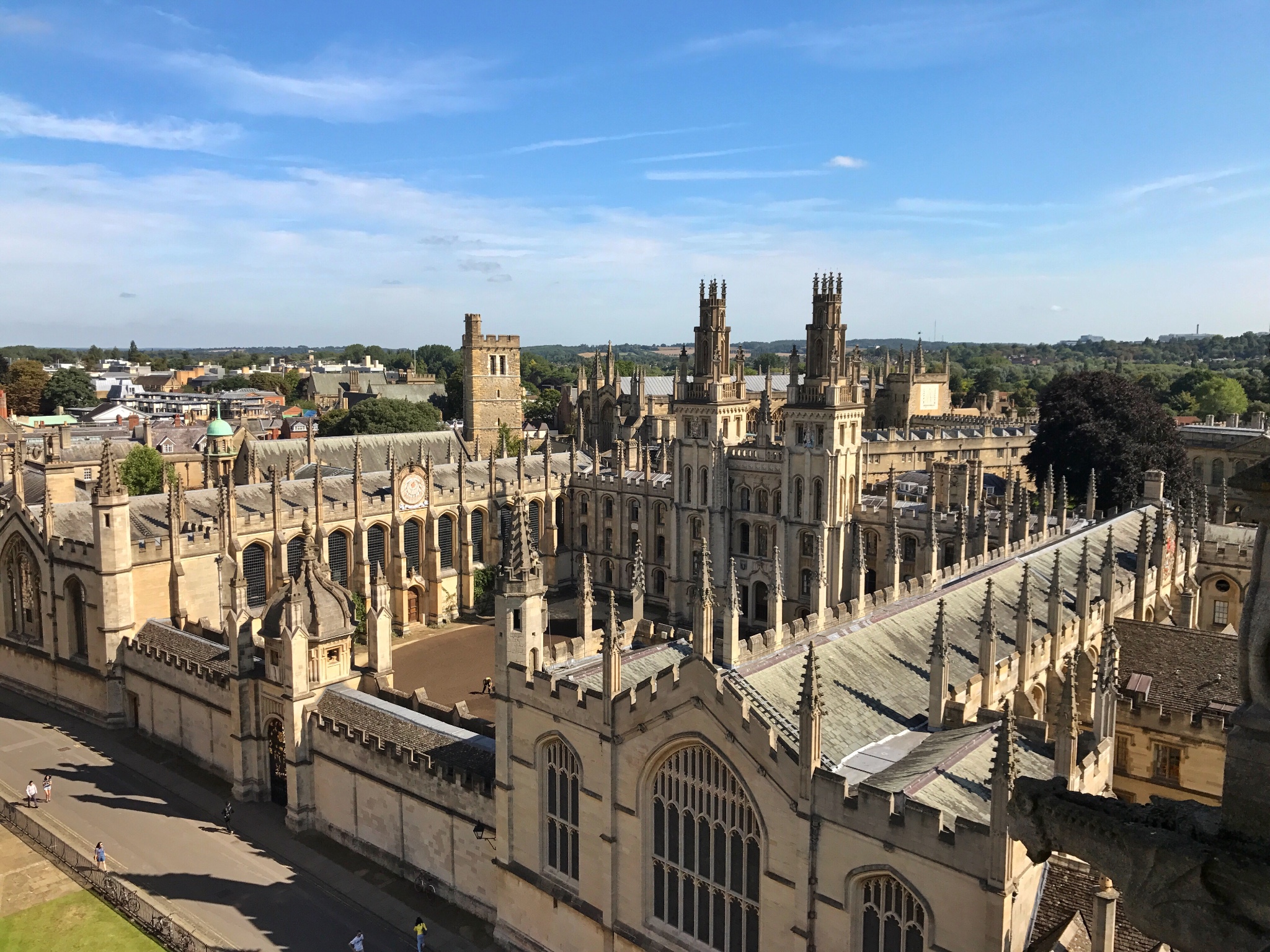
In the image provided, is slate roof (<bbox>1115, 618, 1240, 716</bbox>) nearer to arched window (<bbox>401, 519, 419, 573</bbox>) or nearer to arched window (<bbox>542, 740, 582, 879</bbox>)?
arched window (<bbox>542, 740, 582, 879</bbox>)

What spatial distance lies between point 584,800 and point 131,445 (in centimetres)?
7388

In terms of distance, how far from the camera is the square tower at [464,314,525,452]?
78.6m

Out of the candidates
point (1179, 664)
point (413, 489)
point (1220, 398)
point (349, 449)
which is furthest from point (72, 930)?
point (1220, 398)

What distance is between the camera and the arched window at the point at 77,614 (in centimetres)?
3734

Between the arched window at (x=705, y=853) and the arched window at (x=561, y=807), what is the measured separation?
8.07 feet

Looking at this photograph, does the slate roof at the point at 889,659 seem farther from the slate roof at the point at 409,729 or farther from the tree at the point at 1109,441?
the tree at the point at 1109,441

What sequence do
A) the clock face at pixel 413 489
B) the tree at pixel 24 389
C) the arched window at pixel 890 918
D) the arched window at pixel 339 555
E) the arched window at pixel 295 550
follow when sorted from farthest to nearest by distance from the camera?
1. the tree at pixel 24 389
2. the clock face at pixel 413 489
3. the arched window at pixel 339 555
4. the arched window at pixel 295 550
5. the arched window at pixel 890 918

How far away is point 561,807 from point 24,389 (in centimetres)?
12735

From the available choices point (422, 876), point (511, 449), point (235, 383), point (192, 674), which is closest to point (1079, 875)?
point (422, 876)

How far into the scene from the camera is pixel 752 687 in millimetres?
19344

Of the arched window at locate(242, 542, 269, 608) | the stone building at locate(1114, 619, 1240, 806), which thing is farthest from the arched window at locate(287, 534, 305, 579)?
the stone building at locate(1114, 619, 1240, 806)

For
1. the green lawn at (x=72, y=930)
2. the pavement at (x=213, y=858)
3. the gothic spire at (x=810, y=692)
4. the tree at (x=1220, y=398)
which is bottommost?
the green lawn at (x=72, y=930)

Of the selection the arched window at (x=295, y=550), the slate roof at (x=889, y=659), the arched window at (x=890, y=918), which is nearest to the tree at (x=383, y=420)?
the arched window at (x=295, y=550)

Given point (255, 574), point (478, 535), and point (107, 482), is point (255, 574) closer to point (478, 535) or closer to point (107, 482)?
point (107, 482)
